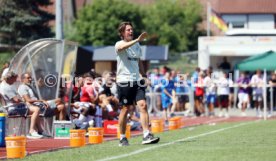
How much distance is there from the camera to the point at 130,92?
15000 millimetres

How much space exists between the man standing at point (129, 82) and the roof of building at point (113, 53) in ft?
95.4

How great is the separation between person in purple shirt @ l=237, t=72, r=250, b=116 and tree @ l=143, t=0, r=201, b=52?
4401 cm

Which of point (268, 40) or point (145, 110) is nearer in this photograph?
point (145, 110)

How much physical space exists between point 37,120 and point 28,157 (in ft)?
19.7

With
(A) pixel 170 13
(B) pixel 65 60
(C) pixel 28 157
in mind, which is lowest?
(C) pixel 28 157

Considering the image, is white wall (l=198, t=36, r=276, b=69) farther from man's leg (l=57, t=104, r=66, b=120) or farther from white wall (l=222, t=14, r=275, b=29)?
white wall (l=222, t=14, r=275, b=29)

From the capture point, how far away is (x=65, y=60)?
22.3 meters

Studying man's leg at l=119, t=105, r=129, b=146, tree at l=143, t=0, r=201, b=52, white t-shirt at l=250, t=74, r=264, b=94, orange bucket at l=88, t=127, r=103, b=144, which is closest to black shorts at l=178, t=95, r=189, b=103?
white t-shirt at l=250, t=74, r=264, b=94

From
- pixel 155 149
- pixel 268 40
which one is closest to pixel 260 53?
pixel 268 40

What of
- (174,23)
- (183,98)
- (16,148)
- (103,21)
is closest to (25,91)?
(16,148)

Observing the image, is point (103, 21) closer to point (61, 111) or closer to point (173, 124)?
point (173, 124)

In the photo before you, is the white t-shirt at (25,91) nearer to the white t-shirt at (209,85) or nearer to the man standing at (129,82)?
the man standing at (129,82)

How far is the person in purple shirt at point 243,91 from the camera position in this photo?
33188 millimetres

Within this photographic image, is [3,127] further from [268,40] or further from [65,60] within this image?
[268,40]
